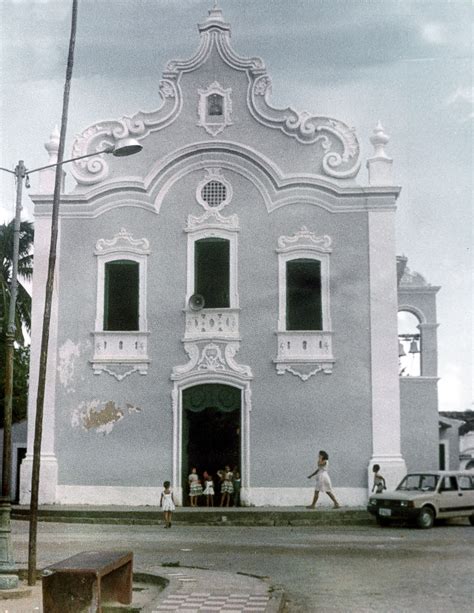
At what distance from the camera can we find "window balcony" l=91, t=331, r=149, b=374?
23.8m

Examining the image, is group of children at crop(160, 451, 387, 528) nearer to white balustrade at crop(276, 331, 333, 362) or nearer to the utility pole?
white balustrade at crop(276, 331, 333, 362)

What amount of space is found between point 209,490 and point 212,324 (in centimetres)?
410

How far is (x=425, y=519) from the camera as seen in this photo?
20031 mm

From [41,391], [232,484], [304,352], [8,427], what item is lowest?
[232,484]

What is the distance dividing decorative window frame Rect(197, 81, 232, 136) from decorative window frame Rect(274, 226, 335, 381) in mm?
3344

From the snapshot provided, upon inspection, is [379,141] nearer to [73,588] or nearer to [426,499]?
[426,499]

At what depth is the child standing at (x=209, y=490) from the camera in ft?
75.6

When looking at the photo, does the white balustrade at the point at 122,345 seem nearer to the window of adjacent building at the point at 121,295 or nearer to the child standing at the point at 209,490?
the window of adjacent building at the point at 121,295

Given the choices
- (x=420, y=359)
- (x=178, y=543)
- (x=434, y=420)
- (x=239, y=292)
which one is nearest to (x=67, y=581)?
(x=178, y=543)

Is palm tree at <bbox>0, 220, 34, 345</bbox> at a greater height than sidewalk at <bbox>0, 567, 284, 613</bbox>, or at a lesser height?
greater

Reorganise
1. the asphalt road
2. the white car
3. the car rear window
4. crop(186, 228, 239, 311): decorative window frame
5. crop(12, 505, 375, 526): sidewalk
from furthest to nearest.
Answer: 1. crop(186, 228, 239, 311): decorative window frame
2. the car rear window
3. crop(12, 505, 375, 526): sidewalk
4. the white car
5. the asphalt road

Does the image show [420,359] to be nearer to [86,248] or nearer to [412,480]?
[412,480]

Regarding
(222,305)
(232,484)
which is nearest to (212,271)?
(222,305)

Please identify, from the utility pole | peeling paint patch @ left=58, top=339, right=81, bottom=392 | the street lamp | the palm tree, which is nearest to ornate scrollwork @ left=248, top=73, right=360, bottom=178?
peeling paint patch @ left=58, top=339, right=81, bottom=392
